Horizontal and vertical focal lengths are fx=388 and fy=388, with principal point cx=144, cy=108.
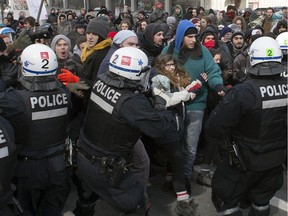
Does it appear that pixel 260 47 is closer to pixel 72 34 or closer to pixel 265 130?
pixel 265 130

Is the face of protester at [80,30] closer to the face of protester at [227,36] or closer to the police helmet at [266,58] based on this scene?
the face of protester at [227,36]

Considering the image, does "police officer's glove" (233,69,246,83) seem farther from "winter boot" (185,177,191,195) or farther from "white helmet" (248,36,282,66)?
"white helmet" (248,36,282,66)

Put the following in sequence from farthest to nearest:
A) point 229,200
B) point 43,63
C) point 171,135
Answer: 1. point 171,135
2. point 229,200
3. point 43,63

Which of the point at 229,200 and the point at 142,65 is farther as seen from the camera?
the point at 229,200

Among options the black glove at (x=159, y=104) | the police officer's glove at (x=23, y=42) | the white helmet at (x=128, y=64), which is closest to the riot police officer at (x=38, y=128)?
the white helmet at (x=128, y=64)

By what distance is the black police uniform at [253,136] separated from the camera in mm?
3217

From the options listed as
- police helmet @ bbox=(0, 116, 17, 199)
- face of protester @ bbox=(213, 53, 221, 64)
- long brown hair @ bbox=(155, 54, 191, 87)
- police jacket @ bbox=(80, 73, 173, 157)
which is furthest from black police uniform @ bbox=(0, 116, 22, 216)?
face of protester @ bbox=(213, 53, 221, 64)

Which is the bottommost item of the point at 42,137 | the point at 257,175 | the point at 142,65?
the point at 257,175

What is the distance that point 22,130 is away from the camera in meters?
3.18

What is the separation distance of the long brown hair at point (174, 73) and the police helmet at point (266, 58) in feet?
3.42

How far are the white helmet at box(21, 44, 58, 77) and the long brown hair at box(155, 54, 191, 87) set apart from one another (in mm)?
1365

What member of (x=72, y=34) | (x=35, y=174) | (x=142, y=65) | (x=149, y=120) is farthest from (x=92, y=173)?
(x=72, y=34)

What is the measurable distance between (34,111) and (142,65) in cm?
96

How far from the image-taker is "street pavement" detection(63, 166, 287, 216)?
4.25m
